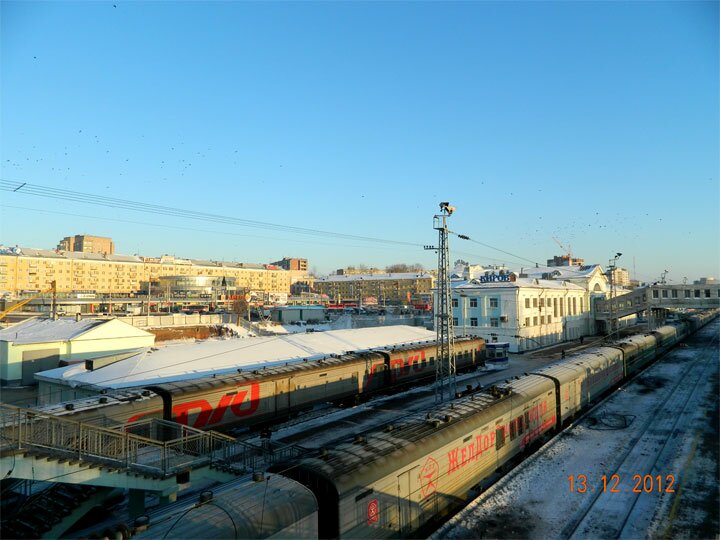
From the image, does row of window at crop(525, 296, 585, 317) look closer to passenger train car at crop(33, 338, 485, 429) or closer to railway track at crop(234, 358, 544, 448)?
railway track at crop(234, 358, 544, 448)

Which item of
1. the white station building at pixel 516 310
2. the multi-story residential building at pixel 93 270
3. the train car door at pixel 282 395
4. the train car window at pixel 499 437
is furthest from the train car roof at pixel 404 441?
the multi-story residential building at pixel 93 270

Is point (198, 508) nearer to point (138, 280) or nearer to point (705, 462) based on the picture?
point (705, 462)

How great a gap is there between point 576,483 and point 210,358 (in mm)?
28739

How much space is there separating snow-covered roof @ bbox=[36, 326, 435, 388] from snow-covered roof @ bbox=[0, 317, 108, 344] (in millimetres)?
10584

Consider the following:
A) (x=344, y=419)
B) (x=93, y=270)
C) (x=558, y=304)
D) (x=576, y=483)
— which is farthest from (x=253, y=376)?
(x=93, y=270)

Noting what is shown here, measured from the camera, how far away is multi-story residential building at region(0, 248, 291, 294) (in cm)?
13488

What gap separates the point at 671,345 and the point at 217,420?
6587 cm

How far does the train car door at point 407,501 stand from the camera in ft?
45.0

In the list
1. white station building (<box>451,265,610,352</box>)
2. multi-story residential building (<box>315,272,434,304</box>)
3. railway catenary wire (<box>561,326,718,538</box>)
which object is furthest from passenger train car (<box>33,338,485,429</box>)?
multi-story residential building (<box>315,272,434,304</box>)

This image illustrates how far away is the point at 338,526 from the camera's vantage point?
38.2ft

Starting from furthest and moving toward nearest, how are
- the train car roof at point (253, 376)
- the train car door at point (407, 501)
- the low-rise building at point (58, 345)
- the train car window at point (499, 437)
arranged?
the low-rise building at point (58, 345), the train car roof at point (253, 376), the train car window at point (499, 437), the train car door at point (407, 501)

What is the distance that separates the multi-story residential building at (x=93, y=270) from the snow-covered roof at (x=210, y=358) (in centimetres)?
6966

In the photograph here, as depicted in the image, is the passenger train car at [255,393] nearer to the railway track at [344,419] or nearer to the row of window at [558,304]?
the railway track at [344,419]
